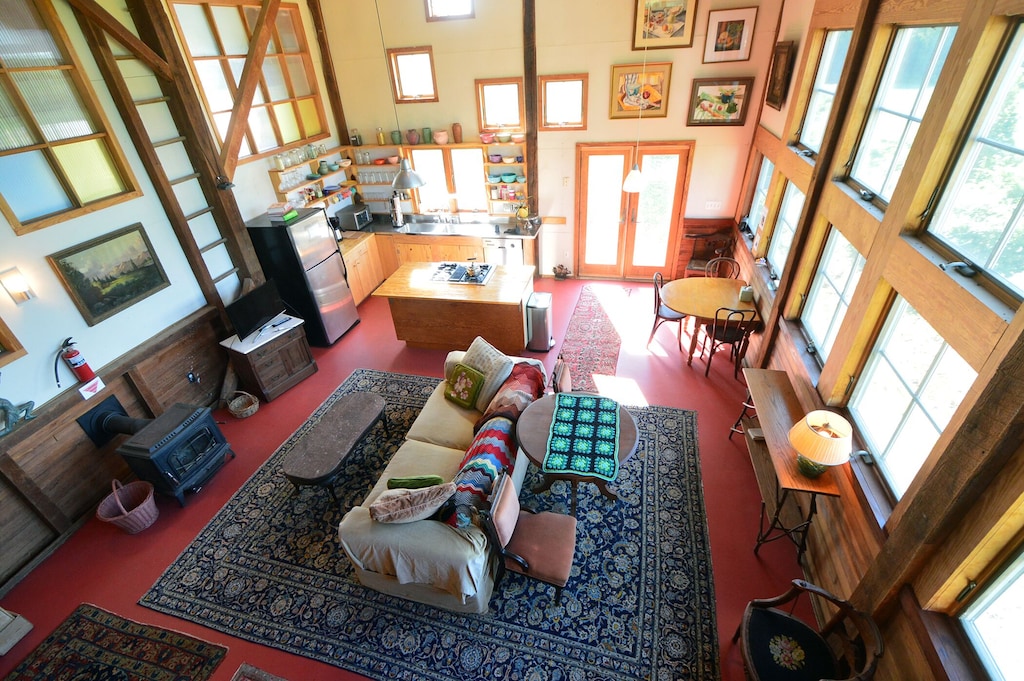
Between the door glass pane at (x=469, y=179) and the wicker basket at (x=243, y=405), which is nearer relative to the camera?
the wicker basket at (x=243, y=405)

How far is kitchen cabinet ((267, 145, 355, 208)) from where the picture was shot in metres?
6.34

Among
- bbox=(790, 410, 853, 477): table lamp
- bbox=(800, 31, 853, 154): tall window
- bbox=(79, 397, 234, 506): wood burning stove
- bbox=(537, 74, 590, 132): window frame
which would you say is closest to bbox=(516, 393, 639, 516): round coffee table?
bbox=(790, 410, 853, 477): table lamp

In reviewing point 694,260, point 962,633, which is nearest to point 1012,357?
point 962,633

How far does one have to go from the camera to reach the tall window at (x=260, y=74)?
5.18 m

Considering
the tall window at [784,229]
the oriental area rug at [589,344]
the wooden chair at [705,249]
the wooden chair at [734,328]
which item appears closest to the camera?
the tall window at [784,229]

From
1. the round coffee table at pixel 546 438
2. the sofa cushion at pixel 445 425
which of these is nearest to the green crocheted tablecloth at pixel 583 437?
the round coffee table at pixel 546 438

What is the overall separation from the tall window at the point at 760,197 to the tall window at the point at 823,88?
2.69 ft

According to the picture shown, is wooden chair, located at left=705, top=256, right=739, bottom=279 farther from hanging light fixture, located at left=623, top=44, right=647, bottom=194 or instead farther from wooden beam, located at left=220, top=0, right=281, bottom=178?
wooden beam, located at left=220, top=0, right=281, bottom=178

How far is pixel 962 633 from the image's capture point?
2031 millimetres

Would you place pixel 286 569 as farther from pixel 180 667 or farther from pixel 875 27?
pixel 875 27

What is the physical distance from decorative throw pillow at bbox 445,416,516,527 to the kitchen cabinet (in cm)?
478

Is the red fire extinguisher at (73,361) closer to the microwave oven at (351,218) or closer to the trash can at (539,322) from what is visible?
the microwave oven at (351,218)

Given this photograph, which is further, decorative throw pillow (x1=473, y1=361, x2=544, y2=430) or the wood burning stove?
the wood burning stove

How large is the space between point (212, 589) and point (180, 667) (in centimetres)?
54
